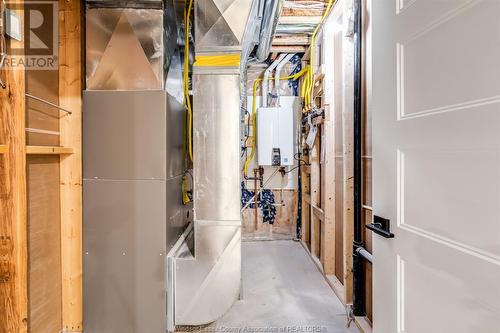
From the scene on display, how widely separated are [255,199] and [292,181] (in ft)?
2.04

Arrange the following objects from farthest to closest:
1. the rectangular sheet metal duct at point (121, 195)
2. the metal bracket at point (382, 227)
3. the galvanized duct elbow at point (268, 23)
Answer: the galvanized duct elbow at point (268, 23)
the rectangular sheet metal duct at point (121, 195)
the metal bracket at point (382, 227)

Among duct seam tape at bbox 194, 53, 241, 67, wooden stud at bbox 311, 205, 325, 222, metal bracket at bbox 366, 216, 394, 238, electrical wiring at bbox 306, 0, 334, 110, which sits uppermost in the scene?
electrical wiring at bbox 306, 0, 334, 110

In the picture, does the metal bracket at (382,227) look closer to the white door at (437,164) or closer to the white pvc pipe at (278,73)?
the white door at (437,164)

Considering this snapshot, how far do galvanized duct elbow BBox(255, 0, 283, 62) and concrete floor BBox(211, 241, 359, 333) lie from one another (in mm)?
2362

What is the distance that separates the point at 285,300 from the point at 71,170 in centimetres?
193

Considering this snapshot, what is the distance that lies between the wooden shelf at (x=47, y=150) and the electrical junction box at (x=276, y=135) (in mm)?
2529

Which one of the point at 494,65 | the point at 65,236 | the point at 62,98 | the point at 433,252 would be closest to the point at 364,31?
the point at 494,65

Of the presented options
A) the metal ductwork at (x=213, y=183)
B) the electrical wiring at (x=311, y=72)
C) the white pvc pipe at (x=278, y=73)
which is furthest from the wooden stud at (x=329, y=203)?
the white pvc pipe at (x=278, y=73)

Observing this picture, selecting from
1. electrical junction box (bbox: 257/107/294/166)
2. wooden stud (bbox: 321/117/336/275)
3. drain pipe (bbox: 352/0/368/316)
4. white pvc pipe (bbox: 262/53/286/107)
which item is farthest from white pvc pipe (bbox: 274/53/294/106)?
drain pipe (bbox: 352/0/368/316)

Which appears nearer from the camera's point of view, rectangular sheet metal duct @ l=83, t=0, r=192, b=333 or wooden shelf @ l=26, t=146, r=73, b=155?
wooden shelf @ l=26, t=146, r=73, b=155

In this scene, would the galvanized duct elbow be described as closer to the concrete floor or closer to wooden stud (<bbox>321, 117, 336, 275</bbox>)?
wooden stud (<bbox>321, 117, 336, 275</bbox>)

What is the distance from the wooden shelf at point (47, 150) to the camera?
1469 millimetres

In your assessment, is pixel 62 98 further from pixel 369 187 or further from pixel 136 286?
pixel 369 187

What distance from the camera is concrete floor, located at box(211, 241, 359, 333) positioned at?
2.06m
